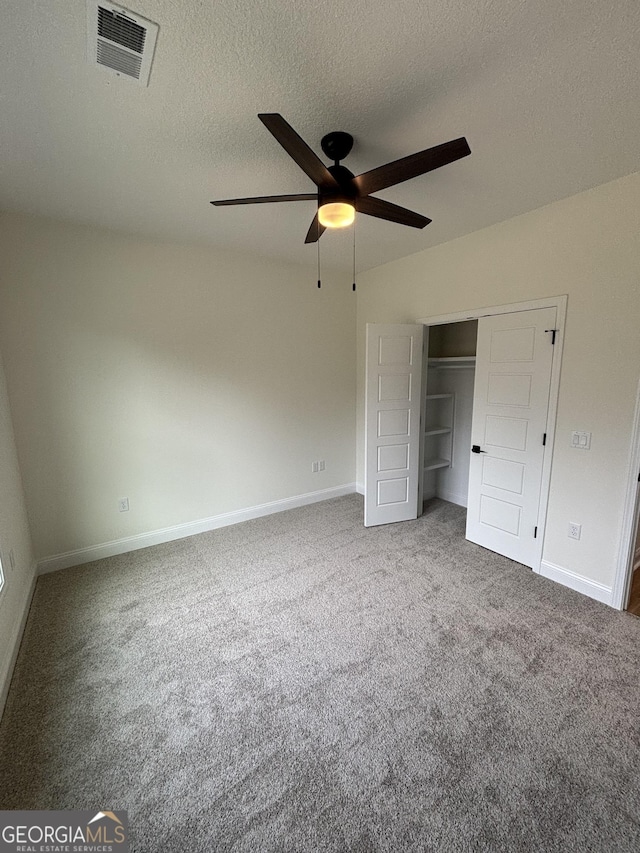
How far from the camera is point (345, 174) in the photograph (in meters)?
1.62

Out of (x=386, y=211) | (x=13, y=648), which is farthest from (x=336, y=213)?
(x=13, y=648)

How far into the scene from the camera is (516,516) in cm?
292

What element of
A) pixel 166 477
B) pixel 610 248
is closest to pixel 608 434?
pixel 610 248

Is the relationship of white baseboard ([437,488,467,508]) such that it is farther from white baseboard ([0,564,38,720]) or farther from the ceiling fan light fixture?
white baseboard ([0,564,38,720])

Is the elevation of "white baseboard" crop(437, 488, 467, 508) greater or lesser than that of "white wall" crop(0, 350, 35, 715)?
lesser

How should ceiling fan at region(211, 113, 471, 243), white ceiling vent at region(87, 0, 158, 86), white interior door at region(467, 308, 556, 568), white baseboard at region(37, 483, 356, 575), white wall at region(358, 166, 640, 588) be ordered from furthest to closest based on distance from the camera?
white baseboard at region(37, 483, 356, 575)
white interior door at region(467, 308, 556, 568)
white wall at region(358, 166, 640, 588)
ceiling fan at region(211, 113, 471, 243)
white ceiling vent at region(87, 0, 158, 86)

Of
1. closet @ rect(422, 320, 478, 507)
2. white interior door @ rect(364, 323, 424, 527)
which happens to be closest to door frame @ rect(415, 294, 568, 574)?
white interior door @ rect(364, 323, 424, 527)

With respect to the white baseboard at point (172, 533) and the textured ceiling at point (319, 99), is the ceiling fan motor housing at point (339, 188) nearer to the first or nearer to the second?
the textured ceiling at point (319, 99)

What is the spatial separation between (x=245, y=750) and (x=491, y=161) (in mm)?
3267

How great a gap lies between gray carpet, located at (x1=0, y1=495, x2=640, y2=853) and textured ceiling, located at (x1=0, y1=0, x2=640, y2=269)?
2.82 metres

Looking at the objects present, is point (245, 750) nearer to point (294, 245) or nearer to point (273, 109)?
point (273, 109)

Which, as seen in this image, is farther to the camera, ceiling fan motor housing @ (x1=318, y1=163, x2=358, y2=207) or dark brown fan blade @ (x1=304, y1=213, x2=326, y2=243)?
dark brown fan blade @ (x1=304, y1=213, x2=326, y2=243)

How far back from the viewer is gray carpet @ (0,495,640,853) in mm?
1251

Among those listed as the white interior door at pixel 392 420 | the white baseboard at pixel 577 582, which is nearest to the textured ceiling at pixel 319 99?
the white interior door at pixel 392 420
